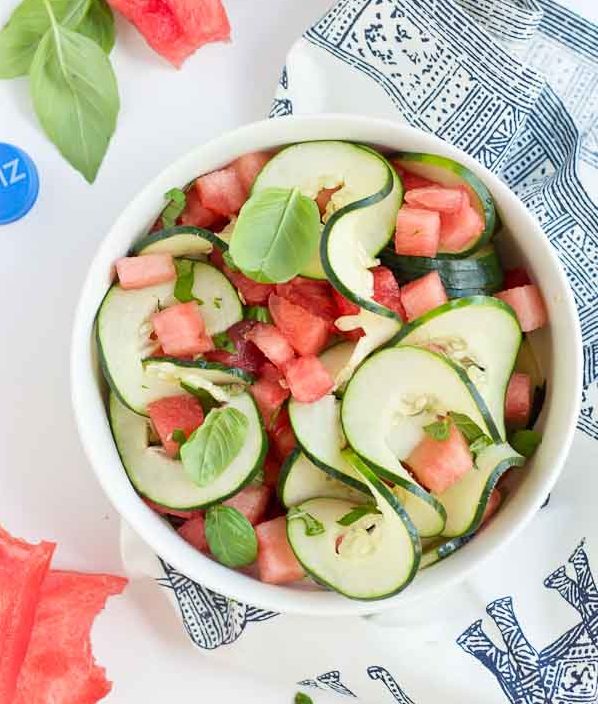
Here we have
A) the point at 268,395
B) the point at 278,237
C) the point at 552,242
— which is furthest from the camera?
the point at 552,242

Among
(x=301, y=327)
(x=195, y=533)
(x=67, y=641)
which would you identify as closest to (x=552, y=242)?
(x=301, y=327)

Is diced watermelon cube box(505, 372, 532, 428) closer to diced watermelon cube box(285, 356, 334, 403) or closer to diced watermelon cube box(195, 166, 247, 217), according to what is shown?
diced watermelon cube box(285, 356, 334, 403)

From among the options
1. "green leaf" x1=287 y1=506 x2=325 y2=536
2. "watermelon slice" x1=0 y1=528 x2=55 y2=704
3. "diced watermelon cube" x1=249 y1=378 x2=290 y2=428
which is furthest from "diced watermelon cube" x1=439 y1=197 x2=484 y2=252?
"watermelon slice" x1=0 y1=528 x2=55 y2=704

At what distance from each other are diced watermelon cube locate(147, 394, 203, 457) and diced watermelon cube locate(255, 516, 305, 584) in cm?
16

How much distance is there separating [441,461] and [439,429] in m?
0.04

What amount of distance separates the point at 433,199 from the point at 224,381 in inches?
13.3

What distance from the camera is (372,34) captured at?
5.02 feet

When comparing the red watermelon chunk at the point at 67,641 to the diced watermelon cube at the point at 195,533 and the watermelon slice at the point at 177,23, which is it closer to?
the diced watermelon cube at the point at 195,533

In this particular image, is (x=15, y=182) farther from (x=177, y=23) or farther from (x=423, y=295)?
(x=423, y=295)

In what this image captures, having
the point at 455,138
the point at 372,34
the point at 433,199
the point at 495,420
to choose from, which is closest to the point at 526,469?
the point at 495,420

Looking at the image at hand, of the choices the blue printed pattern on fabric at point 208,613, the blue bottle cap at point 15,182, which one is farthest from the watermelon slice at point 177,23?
the blue printed pattern on fabric at point 208,613

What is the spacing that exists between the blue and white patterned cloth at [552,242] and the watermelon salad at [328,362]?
7.6 inches

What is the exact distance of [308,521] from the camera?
1.32 meters

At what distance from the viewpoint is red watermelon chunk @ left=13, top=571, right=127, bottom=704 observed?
1.58m
